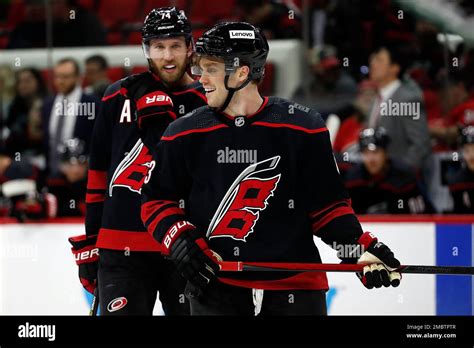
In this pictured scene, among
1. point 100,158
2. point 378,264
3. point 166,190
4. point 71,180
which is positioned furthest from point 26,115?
point 378,264

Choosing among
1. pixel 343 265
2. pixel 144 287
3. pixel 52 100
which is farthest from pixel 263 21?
pixel 343 265

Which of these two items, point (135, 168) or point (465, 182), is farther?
point (465, 182)

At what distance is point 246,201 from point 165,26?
2.53 feet

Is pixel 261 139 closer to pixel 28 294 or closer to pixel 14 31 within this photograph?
pixel 28 294

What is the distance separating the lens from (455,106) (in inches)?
200

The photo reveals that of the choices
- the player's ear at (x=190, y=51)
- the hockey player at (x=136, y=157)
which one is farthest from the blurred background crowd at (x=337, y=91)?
the player's ear at (x=190, y=51)

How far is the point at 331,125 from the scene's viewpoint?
16.3 feet

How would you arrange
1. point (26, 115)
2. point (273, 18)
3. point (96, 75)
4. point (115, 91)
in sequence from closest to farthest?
point (115, 91) < point (96, 75) < point (273, 18) < point (26, 115)

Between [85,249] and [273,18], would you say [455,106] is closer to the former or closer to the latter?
[273,18]

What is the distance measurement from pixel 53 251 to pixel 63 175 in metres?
0.40

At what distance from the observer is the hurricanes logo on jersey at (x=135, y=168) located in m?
3.72

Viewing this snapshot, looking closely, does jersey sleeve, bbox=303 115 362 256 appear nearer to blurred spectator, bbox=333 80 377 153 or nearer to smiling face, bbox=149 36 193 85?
smiling face, bbox=149 36 193 85

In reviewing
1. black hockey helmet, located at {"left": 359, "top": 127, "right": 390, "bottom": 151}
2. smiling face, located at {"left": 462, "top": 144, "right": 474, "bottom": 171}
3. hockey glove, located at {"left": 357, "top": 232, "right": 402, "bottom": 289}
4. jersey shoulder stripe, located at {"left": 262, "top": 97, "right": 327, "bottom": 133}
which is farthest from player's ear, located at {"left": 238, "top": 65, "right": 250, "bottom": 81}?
smiling face, located at {"left": 462, "top": 144, "right": 474, "bottom": 171}

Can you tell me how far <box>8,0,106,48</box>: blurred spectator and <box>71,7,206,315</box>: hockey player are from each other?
167 cm
